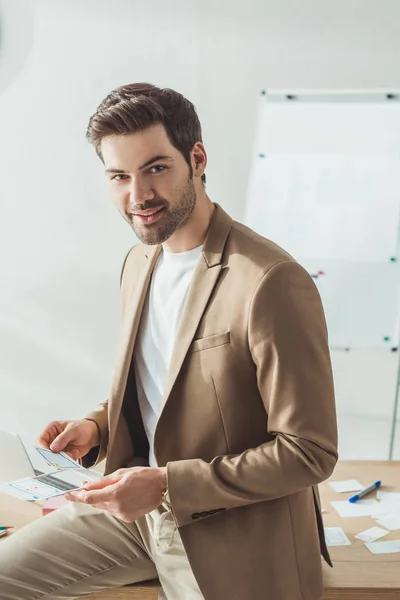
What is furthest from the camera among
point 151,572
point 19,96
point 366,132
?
point 19,96

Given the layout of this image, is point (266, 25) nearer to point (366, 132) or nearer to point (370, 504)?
point (366, 132)

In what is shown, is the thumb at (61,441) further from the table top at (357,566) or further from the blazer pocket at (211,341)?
the table top at (357,566)

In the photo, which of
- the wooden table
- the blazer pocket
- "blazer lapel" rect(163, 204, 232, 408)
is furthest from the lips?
the wooden table

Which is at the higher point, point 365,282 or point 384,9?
point 384,9

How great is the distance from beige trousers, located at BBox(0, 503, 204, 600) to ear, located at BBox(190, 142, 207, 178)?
2.35ft

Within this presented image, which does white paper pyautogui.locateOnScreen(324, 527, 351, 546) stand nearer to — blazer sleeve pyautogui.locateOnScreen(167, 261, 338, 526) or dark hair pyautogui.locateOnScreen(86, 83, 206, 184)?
blazer sleeve pyautogui.locateOnScreen(167, 261, 338, 526)

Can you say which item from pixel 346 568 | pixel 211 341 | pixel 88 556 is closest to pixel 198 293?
pixel 211 341

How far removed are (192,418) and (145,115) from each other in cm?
61

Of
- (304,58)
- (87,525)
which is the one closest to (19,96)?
(304,58)

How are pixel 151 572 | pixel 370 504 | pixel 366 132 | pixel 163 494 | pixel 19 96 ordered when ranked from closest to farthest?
pixel 163 494 < pixel 151 572 < pixel 370 504 < pixel 366 132 < pixel 19 96

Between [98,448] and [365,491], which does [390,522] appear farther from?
[98,448]

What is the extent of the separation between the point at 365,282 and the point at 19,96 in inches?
74.5

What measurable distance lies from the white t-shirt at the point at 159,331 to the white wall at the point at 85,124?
1.90 metres

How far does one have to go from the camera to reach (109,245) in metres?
3.47
